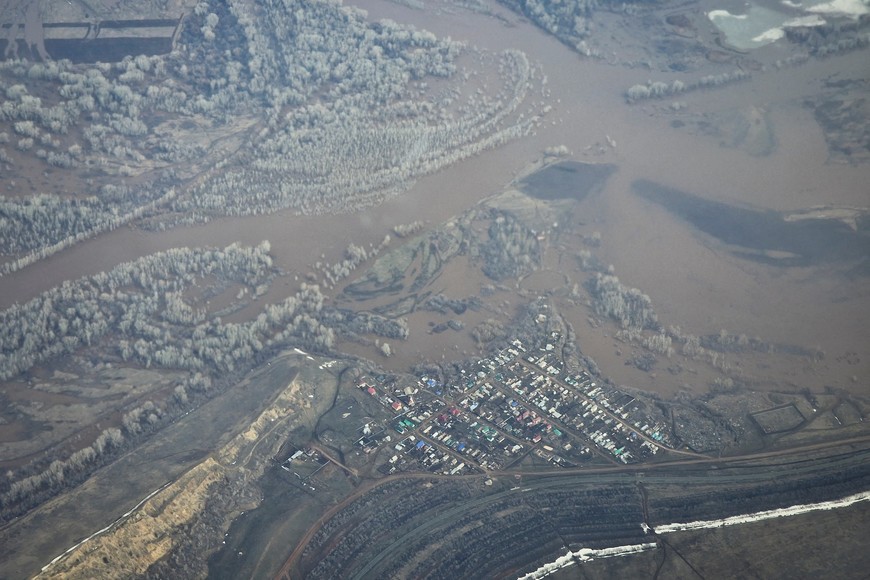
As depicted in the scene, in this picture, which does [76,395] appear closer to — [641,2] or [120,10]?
[120,10]

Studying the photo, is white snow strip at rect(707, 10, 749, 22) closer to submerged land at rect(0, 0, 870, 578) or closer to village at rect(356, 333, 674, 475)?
submerged land at rect(0, 0, 870, 578)

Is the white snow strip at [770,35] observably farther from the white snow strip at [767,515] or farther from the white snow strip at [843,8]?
the white snow strip at [767,515]

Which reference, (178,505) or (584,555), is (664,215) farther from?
(178,505)

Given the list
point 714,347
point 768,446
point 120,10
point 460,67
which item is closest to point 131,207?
point 120,10

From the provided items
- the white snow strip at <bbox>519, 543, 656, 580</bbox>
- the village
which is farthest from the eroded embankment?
the white snow strip at <bbox>519, 543, 656, 580</bbox>

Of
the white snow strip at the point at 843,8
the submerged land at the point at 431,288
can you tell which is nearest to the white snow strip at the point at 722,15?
the submerged land at the point at 431,288

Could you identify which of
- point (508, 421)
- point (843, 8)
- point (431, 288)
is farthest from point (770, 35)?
point (508, 421)
